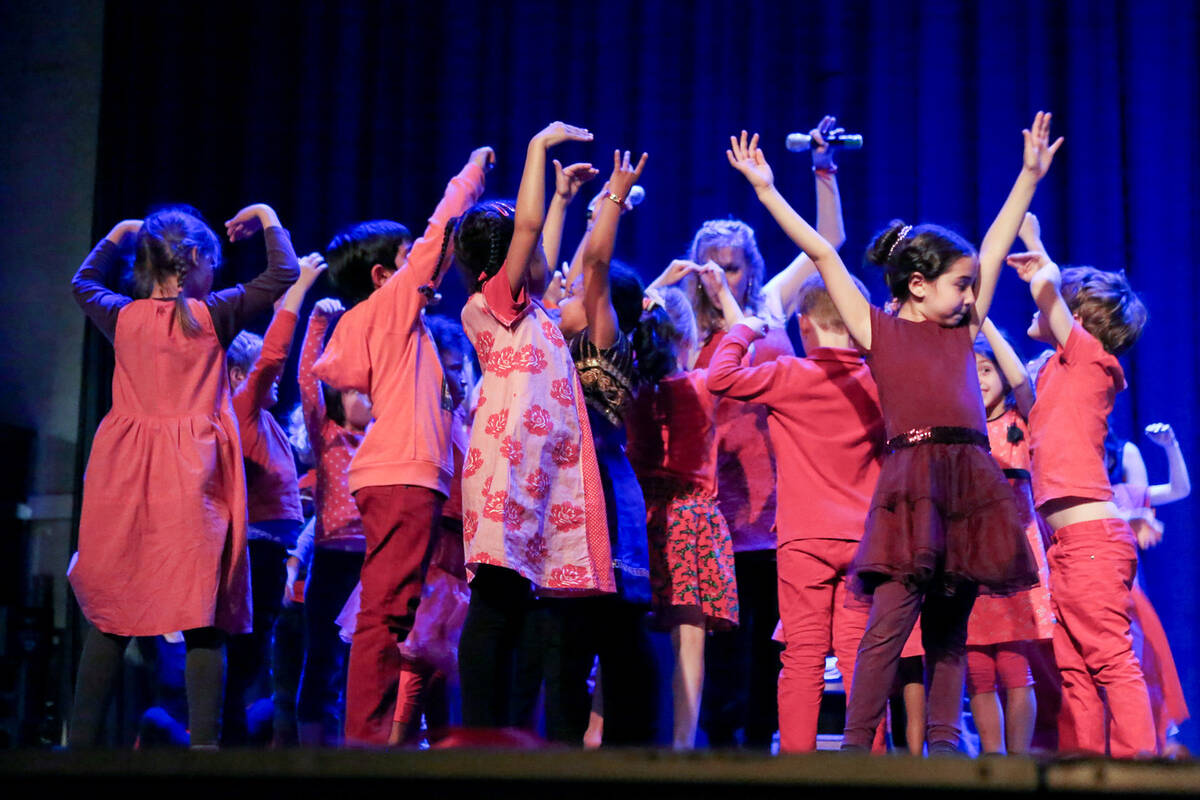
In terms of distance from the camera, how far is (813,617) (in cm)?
277

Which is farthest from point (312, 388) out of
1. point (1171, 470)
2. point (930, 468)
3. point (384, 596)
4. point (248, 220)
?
point (1171, 470)

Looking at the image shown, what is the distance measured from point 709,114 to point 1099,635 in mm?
3066

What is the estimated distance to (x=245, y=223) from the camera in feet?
10.8

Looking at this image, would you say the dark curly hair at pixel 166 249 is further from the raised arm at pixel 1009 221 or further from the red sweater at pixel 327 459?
the raised arm at pixel 1009 221

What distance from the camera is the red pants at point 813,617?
8.93ft

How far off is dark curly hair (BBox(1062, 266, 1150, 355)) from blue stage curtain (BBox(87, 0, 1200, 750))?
1.58m

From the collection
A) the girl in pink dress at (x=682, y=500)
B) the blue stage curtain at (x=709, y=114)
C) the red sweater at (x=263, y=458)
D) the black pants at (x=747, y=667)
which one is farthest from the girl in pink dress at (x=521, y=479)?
the blue stage curtain at (x=709, y=114)

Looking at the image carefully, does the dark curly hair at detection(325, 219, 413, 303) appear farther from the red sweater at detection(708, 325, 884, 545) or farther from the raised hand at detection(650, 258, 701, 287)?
the red sweater at detection(708, 325, 884, 545)

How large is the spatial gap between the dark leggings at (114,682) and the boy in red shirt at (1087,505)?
2101 mm

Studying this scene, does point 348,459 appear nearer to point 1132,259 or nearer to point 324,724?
point 324,724

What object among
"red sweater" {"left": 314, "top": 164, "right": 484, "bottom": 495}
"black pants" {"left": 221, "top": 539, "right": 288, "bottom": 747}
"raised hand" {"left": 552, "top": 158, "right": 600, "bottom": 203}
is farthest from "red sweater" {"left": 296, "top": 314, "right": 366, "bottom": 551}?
"raised hand" {"left": 552, "top": 158, "right": 600, "bottom": 203}

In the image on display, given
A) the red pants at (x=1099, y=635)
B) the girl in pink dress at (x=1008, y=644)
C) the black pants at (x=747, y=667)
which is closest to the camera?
the red pants at (x=1099, y=635)

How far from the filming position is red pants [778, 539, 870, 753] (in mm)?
2721

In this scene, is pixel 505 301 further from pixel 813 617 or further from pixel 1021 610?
pixel 1021 610
